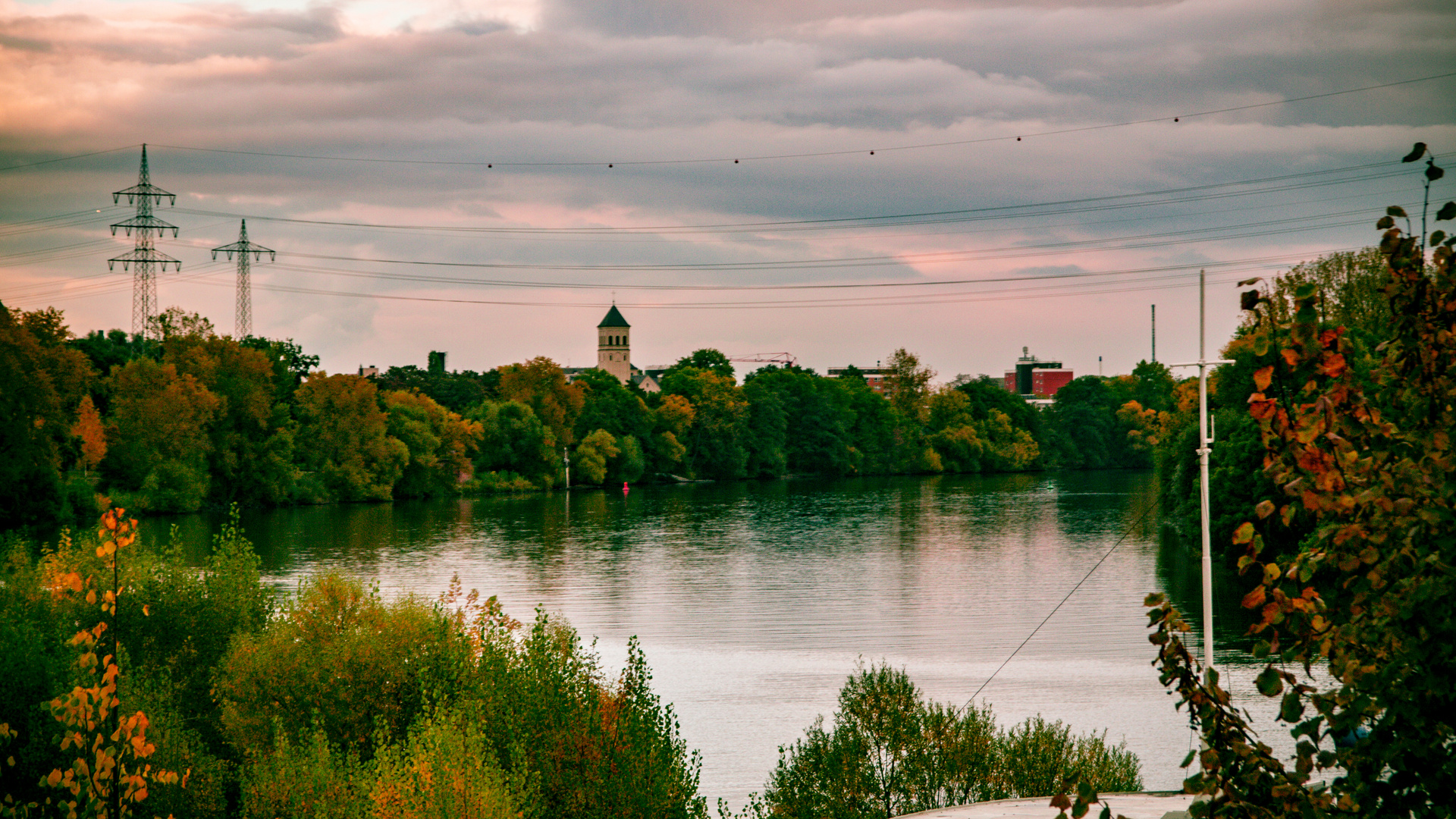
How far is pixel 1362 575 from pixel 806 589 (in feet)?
147

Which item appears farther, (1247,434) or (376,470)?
(376,470)

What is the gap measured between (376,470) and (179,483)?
53.4ft

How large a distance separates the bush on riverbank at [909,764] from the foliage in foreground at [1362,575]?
1597cm

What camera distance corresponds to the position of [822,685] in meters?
32.6

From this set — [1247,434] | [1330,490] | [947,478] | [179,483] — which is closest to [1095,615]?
[1247,434]

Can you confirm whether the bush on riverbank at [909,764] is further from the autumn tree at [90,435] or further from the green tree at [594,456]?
the green tree at [594,456]

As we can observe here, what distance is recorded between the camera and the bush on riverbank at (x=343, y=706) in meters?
18.2

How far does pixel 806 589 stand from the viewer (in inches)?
1921

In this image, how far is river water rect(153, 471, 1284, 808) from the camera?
3056 cm

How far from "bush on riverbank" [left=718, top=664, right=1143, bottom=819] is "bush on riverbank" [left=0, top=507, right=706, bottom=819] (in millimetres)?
2044

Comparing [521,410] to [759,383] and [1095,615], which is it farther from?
[1095,615]

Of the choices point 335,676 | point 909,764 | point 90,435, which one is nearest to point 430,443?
point 90,435

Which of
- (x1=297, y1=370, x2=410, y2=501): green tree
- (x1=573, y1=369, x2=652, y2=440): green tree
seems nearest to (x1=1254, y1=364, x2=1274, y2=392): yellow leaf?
(x1=297, y1=370, x2=410, y2=501): green tree

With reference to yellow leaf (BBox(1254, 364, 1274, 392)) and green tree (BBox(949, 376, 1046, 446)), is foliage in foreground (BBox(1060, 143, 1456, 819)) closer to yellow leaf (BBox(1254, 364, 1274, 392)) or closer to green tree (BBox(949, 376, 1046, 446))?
yellow leaf (BBox(1254, 364, 1274, 392))
